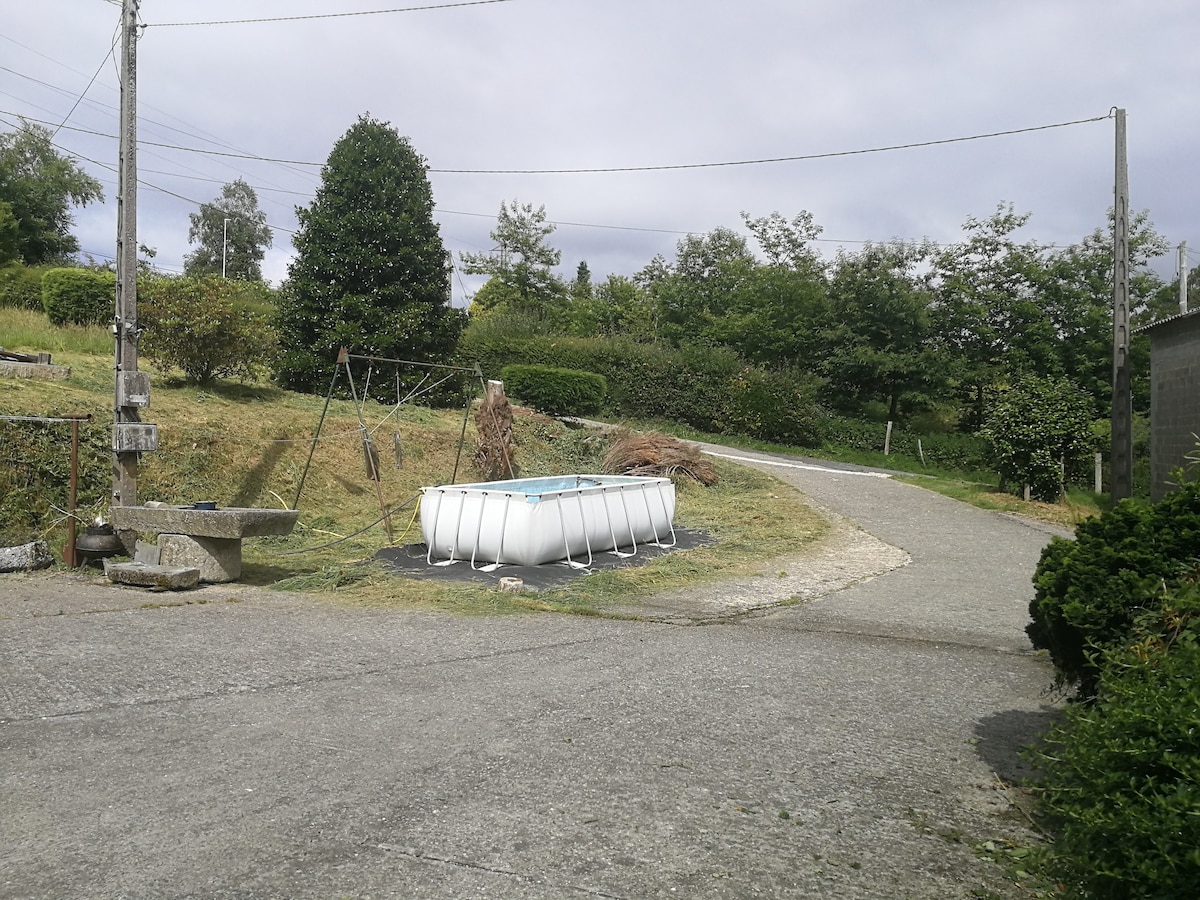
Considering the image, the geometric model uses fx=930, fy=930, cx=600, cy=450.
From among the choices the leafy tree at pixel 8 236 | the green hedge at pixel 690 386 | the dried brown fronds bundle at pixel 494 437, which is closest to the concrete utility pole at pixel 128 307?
the dried brown fronds bundle at pixel 494 437

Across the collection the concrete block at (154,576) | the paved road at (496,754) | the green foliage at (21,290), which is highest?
the green foliage at (21,290)

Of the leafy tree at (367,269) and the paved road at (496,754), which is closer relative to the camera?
the paved road at (496,754)

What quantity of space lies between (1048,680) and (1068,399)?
12.3 m

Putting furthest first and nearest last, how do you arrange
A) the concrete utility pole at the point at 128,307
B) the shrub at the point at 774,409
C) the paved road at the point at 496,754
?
the shrub at the point at 774,409
the concrete utility pole at the point at 128,307
the paved road at the point at 496,754

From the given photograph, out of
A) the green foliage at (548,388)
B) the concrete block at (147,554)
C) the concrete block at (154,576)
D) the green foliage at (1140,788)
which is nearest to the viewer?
the green foliage at (1140,788)

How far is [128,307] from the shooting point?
399 inches

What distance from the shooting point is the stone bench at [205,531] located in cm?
873

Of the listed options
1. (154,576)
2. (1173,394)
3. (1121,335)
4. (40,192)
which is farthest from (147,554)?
(40,192)

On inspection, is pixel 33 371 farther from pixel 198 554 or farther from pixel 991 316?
pixel 991 316

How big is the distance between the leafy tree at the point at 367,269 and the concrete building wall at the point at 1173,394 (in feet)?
42.8

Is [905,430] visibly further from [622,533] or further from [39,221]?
[39,221]

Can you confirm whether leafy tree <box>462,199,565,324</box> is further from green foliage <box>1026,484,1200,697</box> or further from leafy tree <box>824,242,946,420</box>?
green foliage <box>1026,484,1200,697</box>

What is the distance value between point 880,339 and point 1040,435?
48.5ft

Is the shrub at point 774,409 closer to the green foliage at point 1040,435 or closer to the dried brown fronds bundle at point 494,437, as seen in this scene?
the green foliage at point 1040,435
